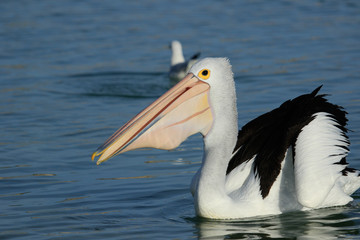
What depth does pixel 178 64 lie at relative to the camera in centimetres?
1234

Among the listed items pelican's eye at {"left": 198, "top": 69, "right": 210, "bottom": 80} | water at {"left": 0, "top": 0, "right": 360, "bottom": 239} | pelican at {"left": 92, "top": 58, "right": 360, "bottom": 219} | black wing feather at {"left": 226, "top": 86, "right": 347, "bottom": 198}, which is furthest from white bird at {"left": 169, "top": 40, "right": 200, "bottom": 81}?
pelican's eye at {"left": 198, "top": 69, "right": 210, "bottom": 80}

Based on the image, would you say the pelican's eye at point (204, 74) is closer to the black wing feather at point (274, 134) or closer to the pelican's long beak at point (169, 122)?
the pelican's long beak at point (169, 122)

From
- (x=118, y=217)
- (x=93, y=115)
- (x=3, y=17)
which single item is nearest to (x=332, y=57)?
(x=93, y=115)

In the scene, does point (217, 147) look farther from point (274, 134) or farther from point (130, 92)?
point (130, 92)

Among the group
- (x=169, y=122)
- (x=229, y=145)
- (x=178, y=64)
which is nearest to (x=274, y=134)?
(x=229, y=145)

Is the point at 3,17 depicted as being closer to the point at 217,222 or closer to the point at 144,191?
the point at 144,191

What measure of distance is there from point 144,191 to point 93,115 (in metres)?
2.95

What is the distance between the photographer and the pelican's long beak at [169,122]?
4.91 metres

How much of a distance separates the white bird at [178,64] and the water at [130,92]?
0.72ft

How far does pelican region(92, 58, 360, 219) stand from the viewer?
501 centimetres

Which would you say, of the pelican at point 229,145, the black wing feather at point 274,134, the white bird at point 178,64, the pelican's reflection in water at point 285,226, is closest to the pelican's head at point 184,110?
the pelican at point 229,145

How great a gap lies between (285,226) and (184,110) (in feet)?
3.41

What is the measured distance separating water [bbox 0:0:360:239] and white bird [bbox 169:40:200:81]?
0.22m

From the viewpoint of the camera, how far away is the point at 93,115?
899 centimetres
